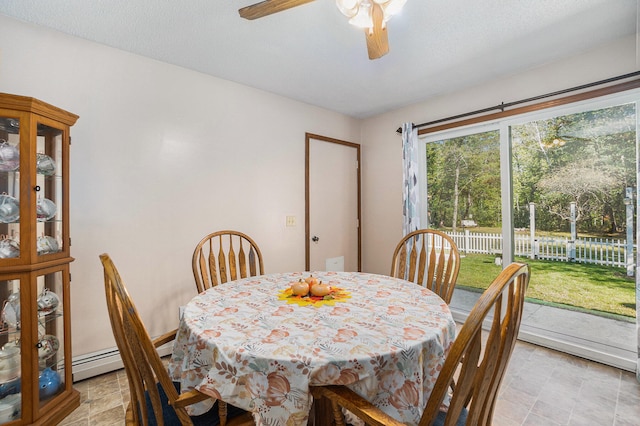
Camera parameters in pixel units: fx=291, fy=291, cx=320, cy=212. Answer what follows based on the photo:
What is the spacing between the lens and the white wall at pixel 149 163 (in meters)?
2.04

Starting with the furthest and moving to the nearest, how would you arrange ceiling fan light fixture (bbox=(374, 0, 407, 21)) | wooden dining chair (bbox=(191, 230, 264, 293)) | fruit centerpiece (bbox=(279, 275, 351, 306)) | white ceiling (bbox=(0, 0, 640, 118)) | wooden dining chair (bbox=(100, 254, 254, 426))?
wooden dining chair (bbox=(191, 230, 264, 293)) → white ceiling (bbox=(0, 0, 640, 118)) → fruit centerpiece (bbox=(279, 275, 351, 306)) → ceiling fan light fixture (bbox=(374, 0, 407, 21)) → wooden dining chair (bbox=(100, 254, 254, 426))

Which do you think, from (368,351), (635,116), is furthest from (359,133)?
(368,351)

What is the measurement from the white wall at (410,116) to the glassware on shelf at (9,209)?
10.6 feet

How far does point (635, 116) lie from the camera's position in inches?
86.1

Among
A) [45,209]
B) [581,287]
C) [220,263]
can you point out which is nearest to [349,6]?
[220,263]

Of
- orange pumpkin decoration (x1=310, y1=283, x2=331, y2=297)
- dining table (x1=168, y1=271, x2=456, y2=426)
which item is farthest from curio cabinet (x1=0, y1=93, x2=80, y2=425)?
orange pumpkin decoration (x1=310, y1=283, x2=331, y2=297)

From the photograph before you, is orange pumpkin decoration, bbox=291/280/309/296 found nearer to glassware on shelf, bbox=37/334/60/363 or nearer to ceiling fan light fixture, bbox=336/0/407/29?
ceiling fan light fixture, bbox=336/0/407/29

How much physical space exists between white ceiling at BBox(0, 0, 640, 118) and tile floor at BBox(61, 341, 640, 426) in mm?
2420

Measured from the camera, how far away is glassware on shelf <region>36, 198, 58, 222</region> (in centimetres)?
168

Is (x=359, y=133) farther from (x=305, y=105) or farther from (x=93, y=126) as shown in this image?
(x=93, y=126)

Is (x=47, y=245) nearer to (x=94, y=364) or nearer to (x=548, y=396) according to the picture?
(x=94, y=364)

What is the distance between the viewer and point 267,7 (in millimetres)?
1397

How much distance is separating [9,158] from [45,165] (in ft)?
0.53

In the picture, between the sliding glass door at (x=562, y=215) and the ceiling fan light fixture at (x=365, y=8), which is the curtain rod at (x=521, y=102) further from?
the ceiling fan light fixture at (x=365, y=8)
